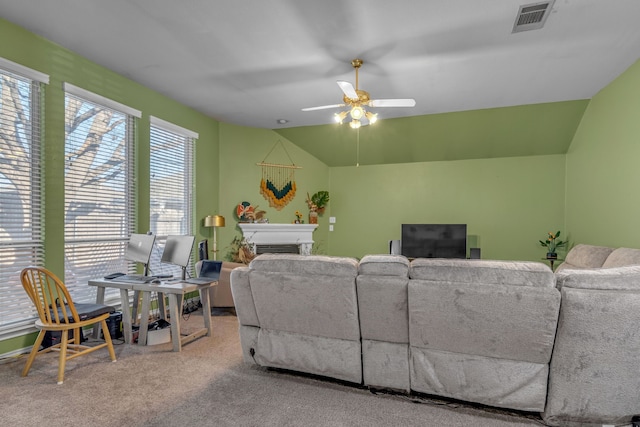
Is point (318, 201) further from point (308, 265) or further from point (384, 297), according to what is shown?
point (384, 297)

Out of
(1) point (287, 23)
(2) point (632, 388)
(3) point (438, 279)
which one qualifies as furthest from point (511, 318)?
(1) point (287, 23)

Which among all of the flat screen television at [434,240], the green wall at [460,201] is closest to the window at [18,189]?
the green wall at [460,201]

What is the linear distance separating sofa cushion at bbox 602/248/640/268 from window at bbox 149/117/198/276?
5.18m

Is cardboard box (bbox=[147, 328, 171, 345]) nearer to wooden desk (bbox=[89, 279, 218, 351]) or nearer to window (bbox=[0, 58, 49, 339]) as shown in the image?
wooden desk (bbox=[89, 279, 218, 351])

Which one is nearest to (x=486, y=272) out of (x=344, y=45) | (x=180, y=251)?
(x=344, y=45)

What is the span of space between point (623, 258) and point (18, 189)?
224 inches

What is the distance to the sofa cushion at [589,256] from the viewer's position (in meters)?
3.99

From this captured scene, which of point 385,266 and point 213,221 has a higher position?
point 213,221

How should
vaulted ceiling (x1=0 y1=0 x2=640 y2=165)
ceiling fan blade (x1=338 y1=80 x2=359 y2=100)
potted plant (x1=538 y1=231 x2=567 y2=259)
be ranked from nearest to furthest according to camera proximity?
vaulted ceiling (x1=0 y1=0 x2=640 y2=165) < ceiling fan blade (x1=338 y1=80 x2=359 y2=100) < potted plant (x1=538 y1=231 x2=567 y2=259)

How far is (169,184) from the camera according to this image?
16.4 ft

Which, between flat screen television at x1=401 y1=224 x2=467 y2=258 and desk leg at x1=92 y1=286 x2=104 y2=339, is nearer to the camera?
desk leg at x1=92 y1=286 x2=104 y2=339

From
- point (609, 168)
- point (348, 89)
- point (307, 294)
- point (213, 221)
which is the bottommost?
point (307, 294)

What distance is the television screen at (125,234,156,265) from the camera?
3.72 metres

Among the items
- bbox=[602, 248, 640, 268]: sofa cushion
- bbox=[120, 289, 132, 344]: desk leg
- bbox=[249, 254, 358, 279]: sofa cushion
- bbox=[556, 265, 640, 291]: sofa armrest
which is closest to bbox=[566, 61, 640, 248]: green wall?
bbox=[602, 248, 640, 268]: sofa cushion
